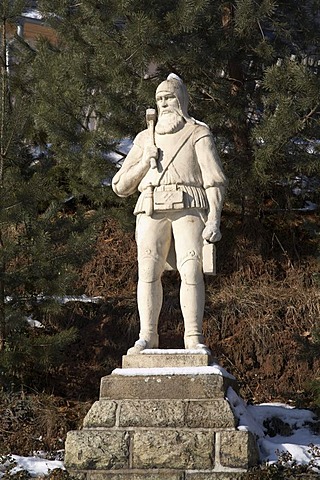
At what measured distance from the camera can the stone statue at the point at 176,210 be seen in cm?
678

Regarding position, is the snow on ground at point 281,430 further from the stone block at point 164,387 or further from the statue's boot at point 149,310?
the statue's boot at point 149,310

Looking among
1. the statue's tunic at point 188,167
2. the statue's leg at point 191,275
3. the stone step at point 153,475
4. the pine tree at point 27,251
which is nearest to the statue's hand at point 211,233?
the statue's leg at point 191,275

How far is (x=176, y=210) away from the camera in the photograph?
22.5 ft

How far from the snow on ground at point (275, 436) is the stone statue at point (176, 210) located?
58cm

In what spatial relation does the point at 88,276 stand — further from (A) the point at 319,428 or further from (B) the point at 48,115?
(A) the point at 319,428

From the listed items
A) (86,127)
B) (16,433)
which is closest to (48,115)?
(86,127)

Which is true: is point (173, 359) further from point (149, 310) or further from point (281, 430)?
point (281, 430)

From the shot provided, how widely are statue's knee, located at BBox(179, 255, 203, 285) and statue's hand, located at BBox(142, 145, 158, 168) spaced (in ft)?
2.48

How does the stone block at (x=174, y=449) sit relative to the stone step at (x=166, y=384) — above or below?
below

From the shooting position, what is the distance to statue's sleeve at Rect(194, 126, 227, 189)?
690cm

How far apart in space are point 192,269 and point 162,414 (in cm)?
111

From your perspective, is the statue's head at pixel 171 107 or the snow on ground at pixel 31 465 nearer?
the snow on ground at pixel 31 465

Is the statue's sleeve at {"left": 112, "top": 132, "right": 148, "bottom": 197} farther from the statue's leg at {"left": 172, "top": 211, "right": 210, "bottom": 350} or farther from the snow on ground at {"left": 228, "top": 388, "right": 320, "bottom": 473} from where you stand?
the snow on ground at {"left": 228, "top": 388, "right": 320, "bottom": 473}

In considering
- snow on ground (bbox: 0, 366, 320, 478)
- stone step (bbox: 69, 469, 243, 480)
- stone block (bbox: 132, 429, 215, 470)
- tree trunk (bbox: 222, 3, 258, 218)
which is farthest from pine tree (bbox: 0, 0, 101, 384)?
stone block (bbox: 132, 429, 215, 470)
